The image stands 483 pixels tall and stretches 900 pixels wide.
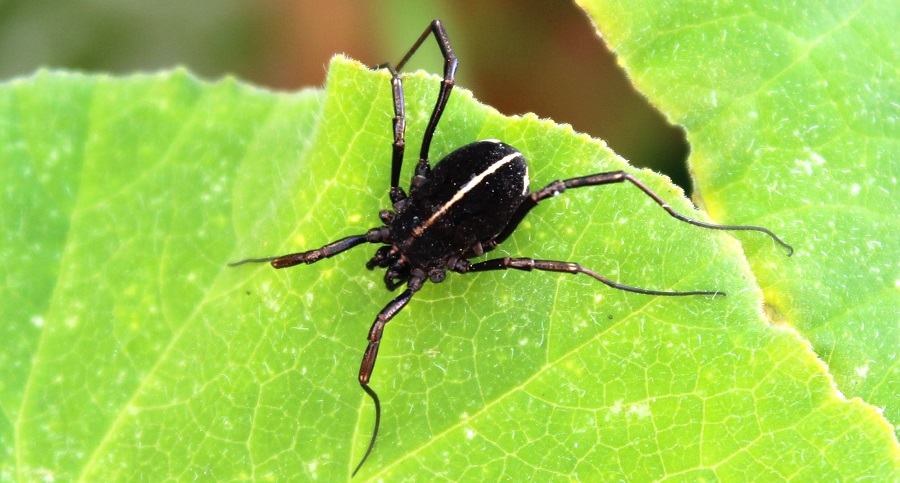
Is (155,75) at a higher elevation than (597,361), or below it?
higher

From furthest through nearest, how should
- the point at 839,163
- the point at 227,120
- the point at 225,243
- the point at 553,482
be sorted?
the point at 227,120
the point at 225,243
the point at 839,163
the point at 553,482

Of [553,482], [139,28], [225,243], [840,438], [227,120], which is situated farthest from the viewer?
[139,28]

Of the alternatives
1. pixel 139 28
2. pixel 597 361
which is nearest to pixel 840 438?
pixel 597 361

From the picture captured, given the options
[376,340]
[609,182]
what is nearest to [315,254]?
[376,340]

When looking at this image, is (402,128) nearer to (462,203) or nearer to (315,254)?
(462,203)

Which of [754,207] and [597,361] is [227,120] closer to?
[597,361]

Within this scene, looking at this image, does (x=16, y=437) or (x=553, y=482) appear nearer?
(x=553, y=482)

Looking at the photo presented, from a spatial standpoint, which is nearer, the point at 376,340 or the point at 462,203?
the point at 376,340
